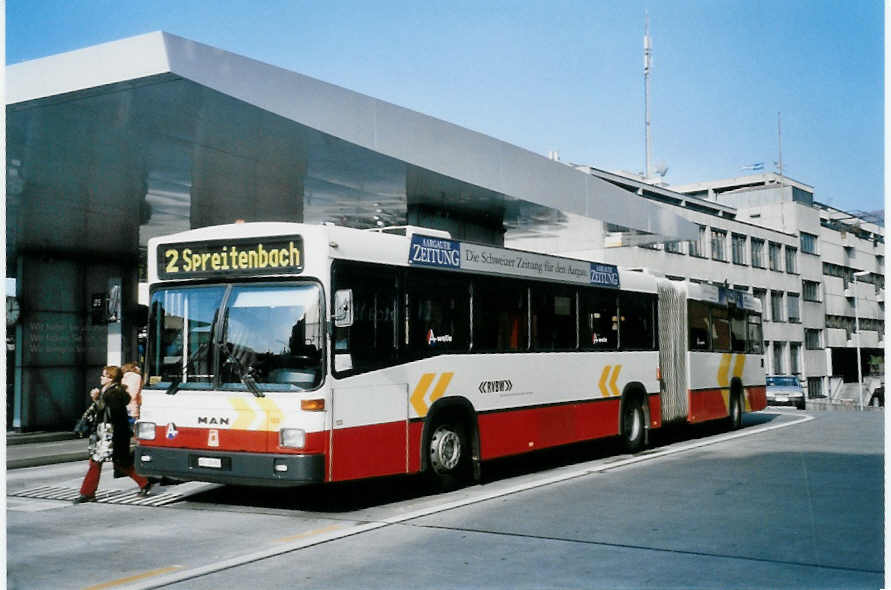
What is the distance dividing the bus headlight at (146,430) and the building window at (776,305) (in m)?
68.1

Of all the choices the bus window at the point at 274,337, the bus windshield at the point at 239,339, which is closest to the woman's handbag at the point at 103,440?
the bus windshield at the point at 239,339

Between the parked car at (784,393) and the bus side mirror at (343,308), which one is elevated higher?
the bus side mirror at (343,308)

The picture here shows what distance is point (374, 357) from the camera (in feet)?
35.2

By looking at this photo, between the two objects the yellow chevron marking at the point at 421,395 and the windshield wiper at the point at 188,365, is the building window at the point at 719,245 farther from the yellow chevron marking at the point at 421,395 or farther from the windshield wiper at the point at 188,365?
the windshield wiper at the point at 188,365

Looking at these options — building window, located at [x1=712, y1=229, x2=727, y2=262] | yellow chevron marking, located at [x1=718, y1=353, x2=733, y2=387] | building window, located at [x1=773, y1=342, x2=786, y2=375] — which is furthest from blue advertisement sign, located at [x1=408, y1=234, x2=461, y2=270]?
building window, located at [x1=773, y1=342, x2=786, y2=375]

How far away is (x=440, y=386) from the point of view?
38.4ft

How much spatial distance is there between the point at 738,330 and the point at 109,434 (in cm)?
1447

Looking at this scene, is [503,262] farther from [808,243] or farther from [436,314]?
[808,243]

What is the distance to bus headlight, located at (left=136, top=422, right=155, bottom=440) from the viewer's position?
10.8 meters

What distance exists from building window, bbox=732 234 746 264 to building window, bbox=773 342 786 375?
23.7ft

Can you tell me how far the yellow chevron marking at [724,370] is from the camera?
67.1ft

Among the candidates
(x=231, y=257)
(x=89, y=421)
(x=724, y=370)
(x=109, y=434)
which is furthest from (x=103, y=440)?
(x=724, y=370)

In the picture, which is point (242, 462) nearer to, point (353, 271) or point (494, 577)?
point (353, 271)

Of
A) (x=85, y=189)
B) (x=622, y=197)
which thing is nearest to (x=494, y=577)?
(x=85, y=189)
